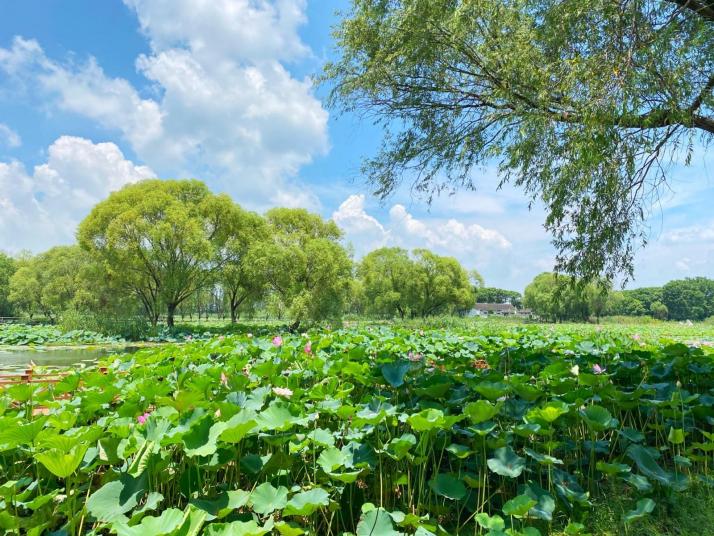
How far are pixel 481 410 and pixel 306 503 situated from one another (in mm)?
940

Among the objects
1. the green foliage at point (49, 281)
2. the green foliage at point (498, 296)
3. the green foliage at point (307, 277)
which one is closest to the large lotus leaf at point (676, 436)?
the green foliage at point (307, 277)

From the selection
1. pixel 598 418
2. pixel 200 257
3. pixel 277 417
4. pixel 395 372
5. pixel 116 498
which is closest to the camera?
pixel 116 498

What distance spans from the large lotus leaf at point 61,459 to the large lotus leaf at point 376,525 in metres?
1.14

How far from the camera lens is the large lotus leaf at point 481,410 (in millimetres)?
2148

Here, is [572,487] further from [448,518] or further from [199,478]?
[199,478]

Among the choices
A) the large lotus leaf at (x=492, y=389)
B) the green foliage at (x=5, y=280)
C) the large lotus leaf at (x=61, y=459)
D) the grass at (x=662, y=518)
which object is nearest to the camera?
the large lotus leaf at (x=61, y=459)

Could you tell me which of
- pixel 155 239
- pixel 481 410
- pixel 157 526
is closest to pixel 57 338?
pixel 155 239

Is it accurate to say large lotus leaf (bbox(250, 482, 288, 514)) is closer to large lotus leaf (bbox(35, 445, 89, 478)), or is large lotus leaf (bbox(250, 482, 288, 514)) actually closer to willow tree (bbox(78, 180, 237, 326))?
large lotus leaf (bbox(35, 445, 89, 478))

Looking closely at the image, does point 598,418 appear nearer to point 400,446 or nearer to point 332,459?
point 400,446

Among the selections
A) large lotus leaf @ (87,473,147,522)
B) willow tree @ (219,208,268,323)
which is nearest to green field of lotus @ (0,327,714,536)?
large lotus leaf @ (87,473,147,522)

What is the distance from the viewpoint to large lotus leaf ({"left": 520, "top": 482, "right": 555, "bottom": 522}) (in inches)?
78.1

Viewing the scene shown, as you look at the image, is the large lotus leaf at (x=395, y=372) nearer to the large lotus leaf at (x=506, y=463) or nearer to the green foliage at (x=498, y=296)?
the large lotus leaf at (x=506, y=463)

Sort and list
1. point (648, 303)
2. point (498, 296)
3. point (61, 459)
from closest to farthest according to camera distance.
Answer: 1. point (61, 459)
2. point (648, 303)
3. point (498, 296)

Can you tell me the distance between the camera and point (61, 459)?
1.68 m
